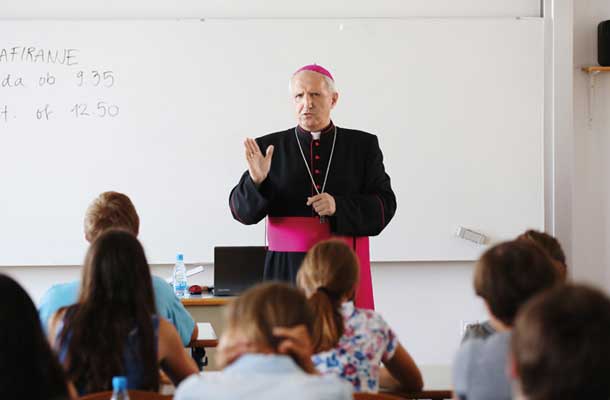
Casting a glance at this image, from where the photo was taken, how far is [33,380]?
1698 mm

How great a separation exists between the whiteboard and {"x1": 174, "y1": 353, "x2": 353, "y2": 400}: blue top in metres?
3.69

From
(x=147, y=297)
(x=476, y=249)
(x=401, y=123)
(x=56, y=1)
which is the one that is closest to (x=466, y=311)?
(x=476, y=249)

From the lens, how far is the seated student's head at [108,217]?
3.11m

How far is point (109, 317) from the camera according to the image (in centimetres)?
233

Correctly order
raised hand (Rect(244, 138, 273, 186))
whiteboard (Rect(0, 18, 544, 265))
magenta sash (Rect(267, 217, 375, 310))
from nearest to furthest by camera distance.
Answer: raised hand (Rect(244, 138, 273, 186)) → magenta sash (Rect(267, 217, 375, 310)) → whiteboard (Rect(0, 18, 544, 265))

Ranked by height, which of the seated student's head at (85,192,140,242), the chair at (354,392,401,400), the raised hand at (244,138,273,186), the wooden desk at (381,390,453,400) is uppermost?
the raised hand at (244,138,273,186)

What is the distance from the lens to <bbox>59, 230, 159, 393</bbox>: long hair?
232cm

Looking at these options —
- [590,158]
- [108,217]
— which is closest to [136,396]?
[108,217]

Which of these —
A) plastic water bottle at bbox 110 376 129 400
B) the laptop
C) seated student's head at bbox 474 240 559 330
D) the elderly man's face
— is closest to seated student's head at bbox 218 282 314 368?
plastic water bottle at bbox 110 376 129 400

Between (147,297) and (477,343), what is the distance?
91 cm

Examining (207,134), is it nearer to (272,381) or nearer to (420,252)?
(420,252)

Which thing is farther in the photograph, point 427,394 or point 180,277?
point 180,277

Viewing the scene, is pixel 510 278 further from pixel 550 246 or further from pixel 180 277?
pixel 180 277

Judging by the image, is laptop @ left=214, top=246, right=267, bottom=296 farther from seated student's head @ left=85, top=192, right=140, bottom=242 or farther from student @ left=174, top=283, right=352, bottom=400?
student @ left=174, top=283, right=352, bottom=400
